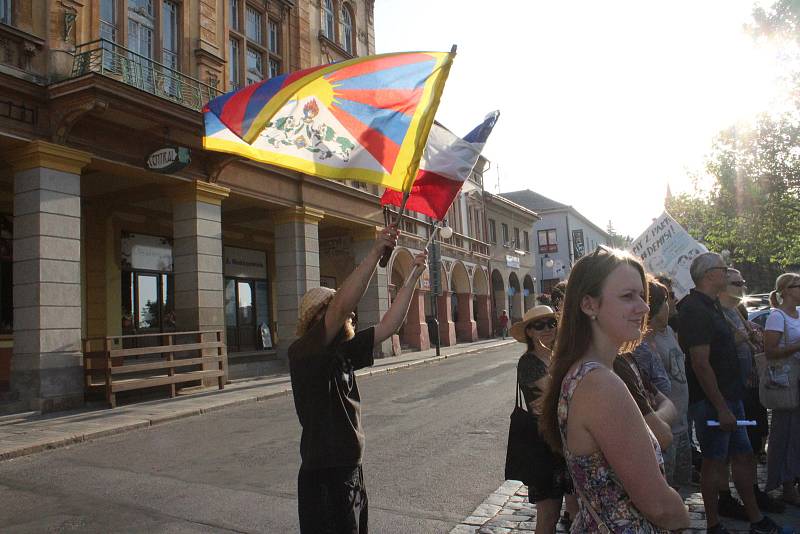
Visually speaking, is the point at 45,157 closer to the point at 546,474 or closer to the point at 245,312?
the point at 245,312

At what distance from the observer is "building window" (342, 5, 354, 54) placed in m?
23.7

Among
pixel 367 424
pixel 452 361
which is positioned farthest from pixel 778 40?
pixel 367 424

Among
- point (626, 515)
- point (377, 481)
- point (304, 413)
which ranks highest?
point (304, 413)

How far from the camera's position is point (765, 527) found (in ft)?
13.8

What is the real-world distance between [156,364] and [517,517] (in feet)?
32.3

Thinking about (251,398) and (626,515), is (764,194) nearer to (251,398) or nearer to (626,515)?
(251,398)

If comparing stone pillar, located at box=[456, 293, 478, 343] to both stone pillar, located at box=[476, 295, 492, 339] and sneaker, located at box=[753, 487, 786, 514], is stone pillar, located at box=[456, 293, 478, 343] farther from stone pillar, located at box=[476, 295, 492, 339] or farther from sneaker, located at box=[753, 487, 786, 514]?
sneaker, located at box=[753, 487, 786, 514]

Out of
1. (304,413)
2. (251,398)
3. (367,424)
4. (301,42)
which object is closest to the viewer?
(304,413)

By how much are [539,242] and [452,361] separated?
132 ft

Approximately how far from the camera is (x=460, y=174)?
4652 millimetres

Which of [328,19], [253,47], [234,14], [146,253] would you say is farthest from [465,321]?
[234,14]

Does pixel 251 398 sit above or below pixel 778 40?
below

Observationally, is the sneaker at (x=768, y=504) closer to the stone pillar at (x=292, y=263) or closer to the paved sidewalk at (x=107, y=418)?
the paved sidewalk at (x=107, y=418)

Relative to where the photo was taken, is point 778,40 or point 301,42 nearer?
point 301,42
